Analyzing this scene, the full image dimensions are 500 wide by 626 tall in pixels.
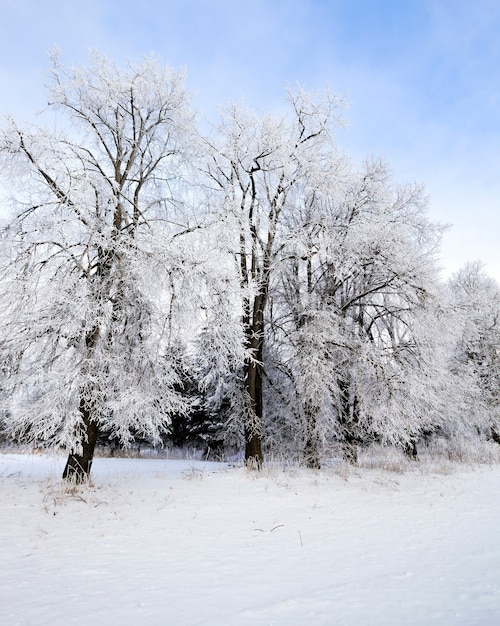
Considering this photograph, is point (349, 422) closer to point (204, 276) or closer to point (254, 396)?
point (254, 396)

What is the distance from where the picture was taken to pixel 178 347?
27.6ft

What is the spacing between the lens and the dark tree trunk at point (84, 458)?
764 centimetres

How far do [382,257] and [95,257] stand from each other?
773cm

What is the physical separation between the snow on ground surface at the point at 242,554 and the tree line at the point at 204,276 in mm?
1529

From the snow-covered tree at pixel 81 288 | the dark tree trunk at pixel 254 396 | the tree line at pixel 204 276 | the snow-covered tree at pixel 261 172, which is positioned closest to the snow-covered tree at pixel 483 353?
the tree line at pixel 204 276

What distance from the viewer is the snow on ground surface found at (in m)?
3.07

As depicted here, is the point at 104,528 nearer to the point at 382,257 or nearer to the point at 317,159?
the point at 382,257

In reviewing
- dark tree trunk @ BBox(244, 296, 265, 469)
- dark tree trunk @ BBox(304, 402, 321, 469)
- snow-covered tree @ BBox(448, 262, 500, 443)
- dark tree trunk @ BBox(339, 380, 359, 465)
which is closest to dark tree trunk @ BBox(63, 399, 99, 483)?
dark tree trunk @ BBox(244, 296, 265, 469)

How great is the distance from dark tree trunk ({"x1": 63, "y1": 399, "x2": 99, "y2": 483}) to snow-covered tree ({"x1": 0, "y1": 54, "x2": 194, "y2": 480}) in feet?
0.09

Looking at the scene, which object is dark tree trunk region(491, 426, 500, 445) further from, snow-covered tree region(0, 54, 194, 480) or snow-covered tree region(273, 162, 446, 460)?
snow-covered tree region(0, 54, 194, 480)

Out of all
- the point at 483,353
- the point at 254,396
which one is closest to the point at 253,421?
the point at 254,396

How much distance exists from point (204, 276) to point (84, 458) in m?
4.46

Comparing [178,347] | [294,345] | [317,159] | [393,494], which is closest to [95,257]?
[178,347]

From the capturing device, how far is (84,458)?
314 inches
